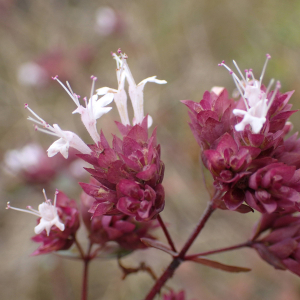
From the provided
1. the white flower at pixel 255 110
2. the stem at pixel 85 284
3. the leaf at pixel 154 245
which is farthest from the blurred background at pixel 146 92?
the white flower at pixel 255 110

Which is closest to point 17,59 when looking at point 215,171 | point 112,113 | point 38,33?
point 38,33

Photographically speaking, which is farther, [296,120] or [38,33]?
[38,33]

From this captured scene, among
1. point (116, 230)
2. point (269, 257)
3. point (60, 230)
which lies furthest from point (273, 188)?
point (60, 230)

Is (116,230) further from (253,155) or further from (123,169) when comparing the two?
(253,155)

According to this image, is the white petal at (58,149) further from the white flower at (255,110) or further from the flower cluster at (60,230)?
the white flower at (255,110)

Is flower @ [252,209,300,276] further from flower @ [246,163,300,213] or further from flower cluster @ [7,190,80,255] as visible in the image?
flower cluster @ [7,190,80,255]

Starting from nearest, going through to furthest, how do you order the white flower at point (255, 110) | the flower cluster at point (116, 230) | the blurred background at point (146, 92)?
the white flower at point (255, 110) → the flower cluster at point (116, 230) → the blurred background at point (146, 92)

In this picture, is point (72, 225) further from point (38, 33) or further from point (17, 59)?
point (38, 33)
